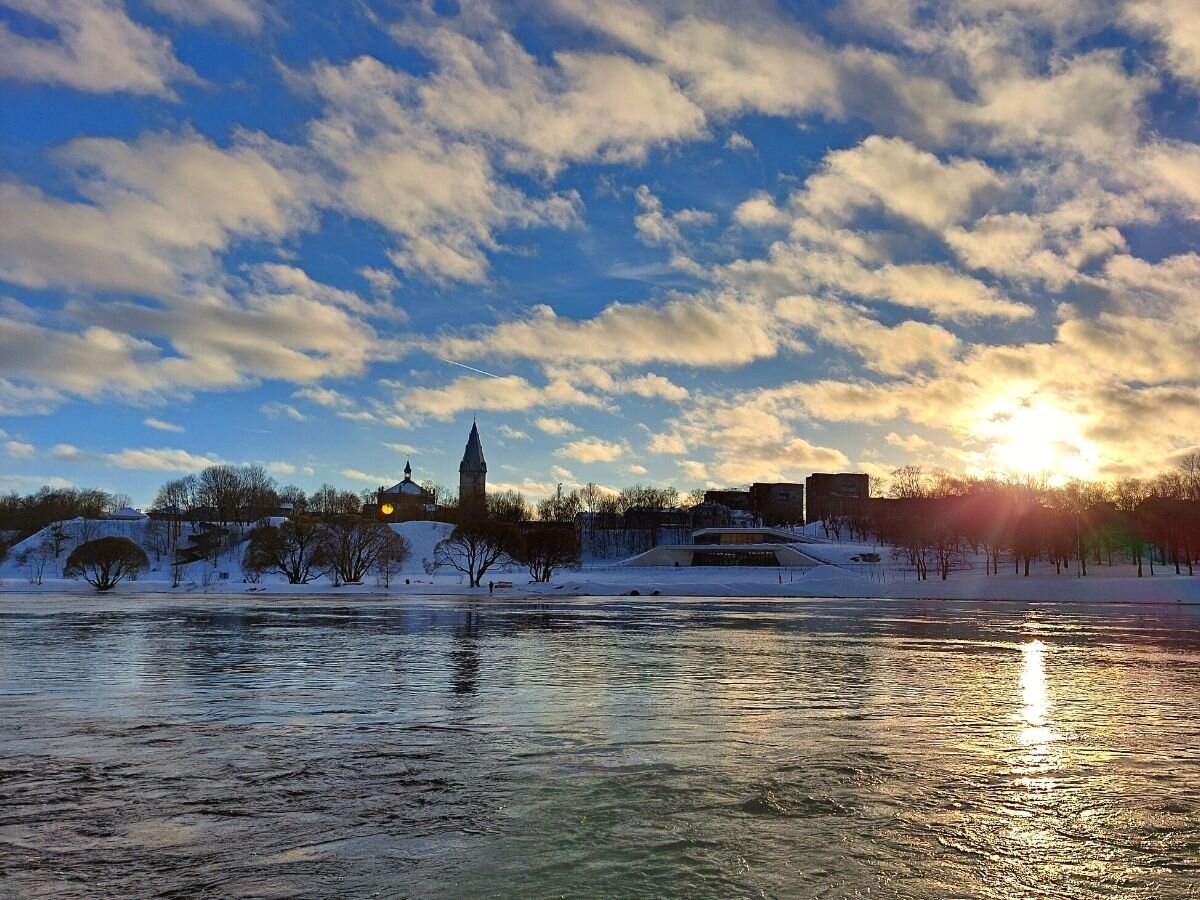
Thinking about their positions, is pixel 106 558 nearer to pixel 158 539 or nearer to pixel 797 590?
pixel 797 590

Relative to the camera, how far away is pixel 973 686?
1855 centimetres

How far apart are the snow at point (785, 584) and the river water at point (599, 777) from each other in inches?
1995

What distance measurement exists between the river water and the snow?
1995 inches

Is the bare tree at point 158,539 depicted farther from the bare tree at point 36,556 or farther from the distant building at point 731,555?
the distant building at point 731,555

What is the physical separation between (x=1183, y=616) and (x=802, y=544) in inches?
3867

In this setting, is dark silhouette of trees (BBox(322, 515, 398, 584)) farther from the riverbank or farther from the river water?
the river water

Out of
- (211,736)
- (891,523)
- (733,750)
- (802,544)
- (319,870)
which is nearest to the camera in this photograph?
(319,870)

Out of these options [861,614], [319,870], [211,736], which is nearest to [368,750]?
[211,736]

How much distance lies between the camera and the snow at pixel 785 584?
7350cm

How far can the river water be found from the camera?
7.27 m

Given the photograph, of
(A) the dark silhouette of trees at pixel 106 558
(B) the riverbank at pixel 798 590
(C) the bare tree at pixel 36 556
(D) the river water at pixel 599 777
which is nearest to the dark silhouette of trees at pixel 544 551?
(B) the riverbank at pixel 798 590

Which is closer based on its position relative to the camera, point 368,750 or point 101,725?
point 368,750

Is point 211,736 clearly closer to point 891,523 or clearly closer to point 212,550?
point 212,550

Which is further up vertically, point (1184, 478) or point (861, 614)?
point (1184, 478)
